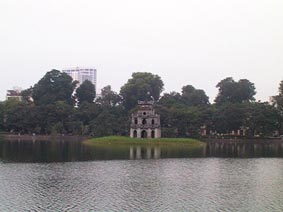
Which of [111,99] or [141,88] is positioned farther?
[111,99]

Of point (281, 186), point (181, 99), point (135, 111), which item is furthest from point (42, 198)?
point (181, 99)

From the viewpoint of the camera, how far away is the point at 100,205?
86.9 ft

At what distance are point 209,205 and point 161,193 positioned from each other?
4508mm

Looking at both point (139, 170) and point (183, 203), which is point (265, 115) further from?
point (183, 203)

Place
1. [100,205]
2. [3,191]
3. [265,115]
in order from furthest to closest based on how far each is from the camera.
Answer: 1. [265,115]
2. [3,191]
3. [100,205]

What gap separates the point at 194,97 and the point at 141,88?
15.5m

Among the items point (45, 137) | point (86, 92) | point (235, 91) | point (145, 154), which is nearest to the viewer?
point (145, 154)

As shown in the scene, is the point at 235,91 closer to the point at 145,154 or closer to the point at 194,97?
the point at 194,97

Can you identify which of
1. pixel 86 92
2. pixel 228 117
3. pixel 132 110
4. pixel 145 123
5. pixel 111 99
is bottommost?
pixel 145 123

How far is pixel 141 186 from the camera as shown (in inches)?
1300

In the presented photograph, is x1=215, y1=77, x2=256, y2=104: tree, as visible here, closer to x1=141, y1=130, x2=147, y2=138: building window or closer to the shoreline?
x1=141, y1=130, x2=147, y2=138: building window

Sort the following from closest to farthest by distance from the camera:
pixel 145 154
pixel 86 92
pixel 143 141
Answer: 1. pixel 145 154
2. pixel 143 141
3. pixel 86 92

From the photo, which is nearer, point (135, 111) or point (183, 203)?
point (183, 203)

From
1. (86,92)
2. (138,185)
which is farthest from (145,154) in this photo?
(86,92)
